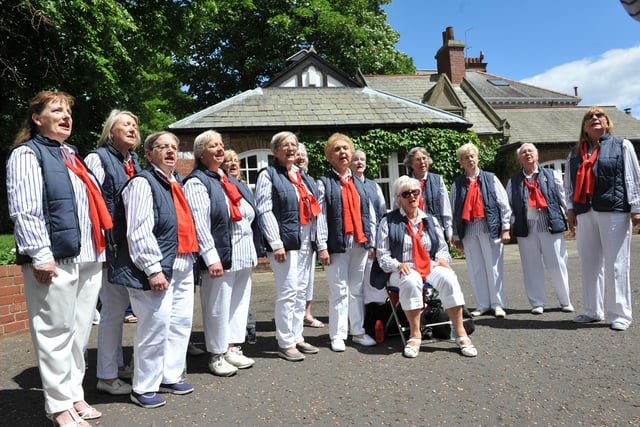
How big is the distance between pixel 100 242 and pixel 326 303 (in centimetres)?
467

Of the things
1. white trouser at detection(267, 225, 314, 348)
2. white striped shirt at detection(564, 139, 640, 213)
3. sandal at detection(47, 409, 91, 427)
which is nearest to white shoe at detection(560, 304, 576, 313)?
white striped shirt at detection(564, 139, 640, 213)

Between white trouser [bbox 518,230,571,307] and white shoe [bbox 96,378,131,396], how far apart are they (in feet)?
15.7

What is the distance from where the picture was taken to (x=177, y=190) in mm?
3672

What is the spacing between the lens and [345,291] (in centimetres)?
478

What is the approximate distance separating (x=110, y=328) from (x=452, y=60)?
23372 mm

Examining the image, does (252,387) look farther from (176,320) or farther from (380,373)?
(380,373)

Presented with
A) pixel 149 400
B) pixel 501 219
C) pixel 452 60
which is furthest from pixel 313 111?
pixel 452 60

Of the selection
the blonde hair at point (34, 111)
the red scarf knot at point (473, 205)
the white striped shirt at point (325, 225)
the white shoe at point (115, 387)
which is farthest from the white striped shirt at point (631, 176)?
the blonde hair at point (34, 111)

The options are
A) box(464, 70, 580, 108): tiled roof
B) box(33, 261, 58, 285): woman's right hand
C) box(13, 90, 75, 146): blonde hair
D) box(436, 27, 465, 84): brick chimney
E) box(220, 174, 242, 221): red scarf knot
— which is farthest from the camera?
box(464, 70, 580, 108): tiled roof

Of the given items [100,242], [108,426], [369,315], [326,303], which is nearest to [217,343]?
[108,426]

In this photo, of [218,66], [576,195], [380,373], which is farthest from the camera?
[218,66]

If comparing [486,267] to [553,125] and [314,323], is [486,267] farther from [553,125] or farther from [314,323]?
[553,125]

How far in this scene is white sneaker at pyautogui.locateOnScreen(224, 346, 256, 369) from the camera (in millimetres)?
4254

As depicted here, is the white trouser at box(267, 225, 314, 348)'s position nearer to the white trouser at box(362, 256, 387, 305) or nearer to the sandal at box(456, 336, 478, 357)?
the white trouser at box(362, 256, 387, 305)
